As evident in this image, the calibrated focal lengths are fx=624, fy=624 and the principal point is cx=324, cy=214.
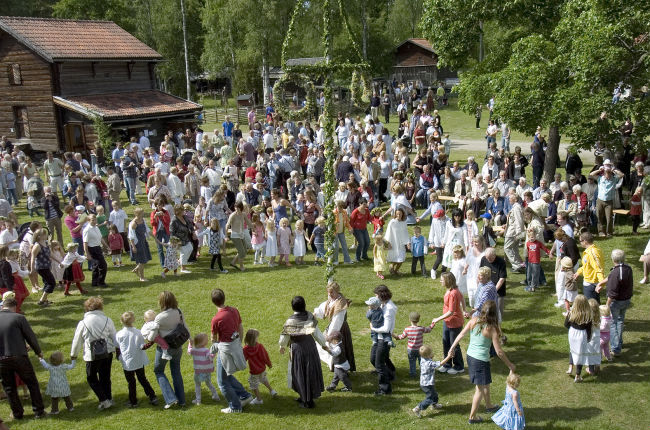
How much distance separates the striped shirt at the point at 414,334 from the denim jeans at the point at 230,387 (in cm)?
238

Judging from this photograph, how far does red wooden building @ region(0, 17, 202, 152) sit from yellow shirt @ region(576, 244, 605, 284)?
23.2 meters

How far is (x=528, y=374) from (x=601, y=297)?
144 inches

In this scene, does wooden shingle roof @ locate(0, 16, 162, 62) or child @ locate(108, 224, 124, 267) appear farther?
wooden shingle roof @ locate(0, 16, 162, 62)

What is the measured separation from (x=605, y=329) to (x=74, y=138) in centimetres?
2715

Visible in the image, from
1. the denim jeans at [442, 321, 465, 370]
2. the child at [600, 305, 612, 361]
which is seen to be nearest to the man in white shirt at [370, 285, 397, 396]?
the denim jeans at [442, 321, 465, 370]

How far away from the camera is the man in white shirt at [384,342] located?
8.75 metres

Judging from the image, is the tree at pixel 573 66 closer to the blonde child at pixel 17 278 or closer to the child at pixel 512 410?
the child at pixel 512 410

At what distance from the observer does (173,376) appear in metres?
8.62

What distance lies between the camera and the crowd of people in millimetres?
8461

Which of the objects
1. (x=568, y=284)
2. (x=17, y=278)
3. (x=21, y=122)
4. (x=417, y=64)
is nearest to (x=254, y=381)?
(x=17, y=278)

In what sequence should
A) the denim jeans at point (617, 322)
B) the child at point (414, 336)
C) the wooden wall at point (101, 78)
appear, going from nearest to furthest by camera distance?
the child at point (414, 336) < the denim jeans at point (617, 322) < the wooden wall at point (101, 78)

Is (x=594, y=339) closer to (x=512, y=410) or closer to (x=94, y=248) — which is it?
(x=512, y=410)

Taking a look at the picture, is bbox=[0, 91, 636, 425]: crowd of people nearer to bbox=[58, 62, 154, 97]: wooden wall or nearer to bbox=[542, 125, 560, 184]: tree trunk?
bbox=[542, 125, 560, 184]: tree trunk

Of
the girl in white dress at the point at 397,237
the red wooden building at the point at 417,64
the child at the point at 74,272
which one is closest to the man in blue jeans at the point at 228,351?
the child at the point at 74,272
